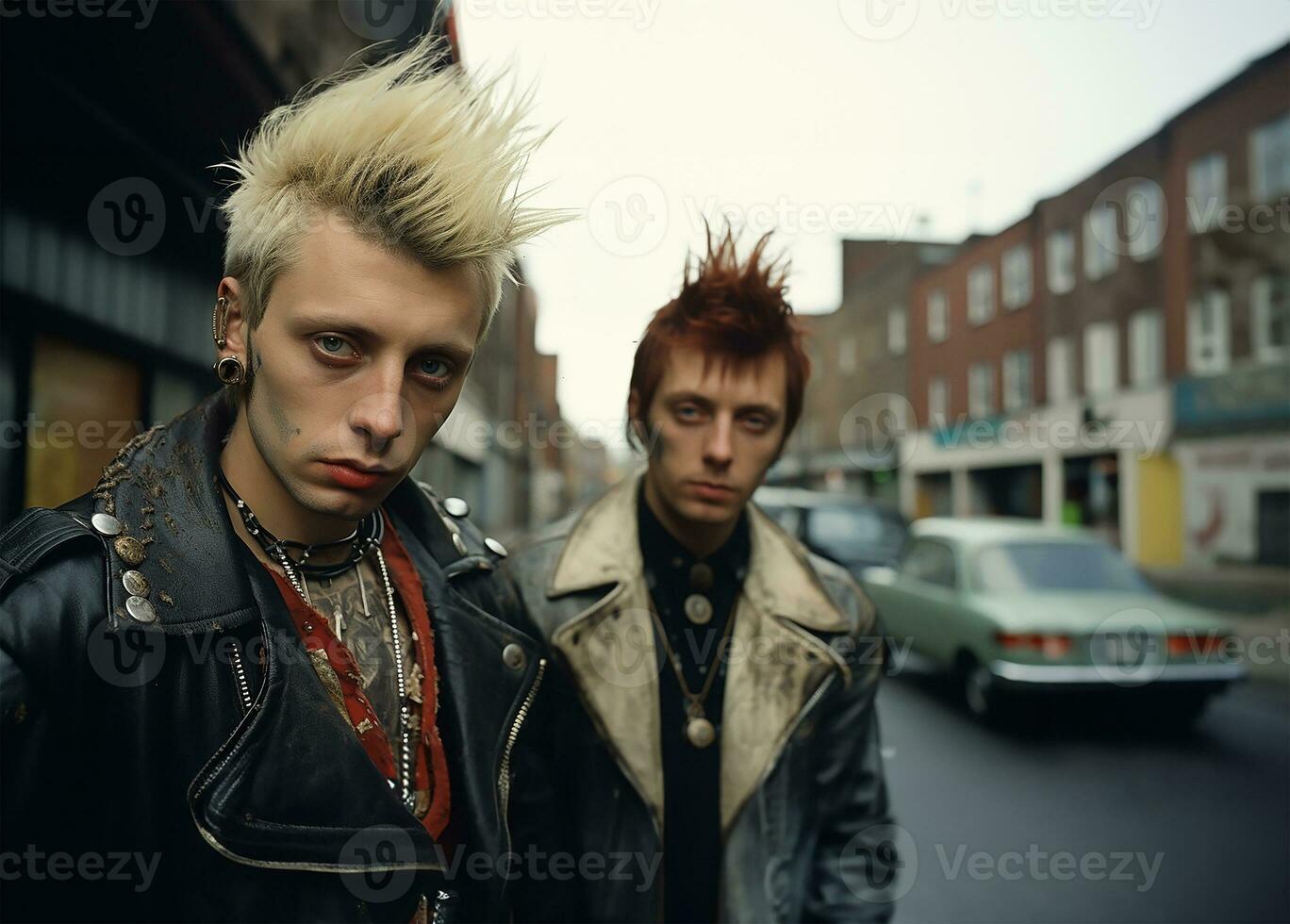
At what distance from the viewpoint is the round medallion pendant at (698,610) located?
6.40ft

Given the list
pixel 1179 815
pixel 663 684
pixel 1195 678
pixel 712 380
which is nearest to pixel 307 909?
pixel 663 684

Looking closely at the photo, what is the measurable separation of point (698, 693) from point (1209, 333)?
19601 mm

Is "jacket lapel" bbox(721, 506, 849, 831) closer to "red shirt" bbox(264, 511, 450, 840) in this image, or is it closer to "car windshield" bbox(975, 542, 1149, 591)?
"red shirt" bbox(264, 511, 450, 840)

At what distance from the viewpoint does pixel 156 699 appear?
1.01 metres

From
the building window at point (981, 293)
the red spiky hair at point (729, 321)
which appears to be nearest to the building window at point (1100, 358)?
the building window at point (981, 293)

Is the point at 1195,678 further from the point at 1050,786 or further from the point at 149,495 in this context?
the point at 149,495

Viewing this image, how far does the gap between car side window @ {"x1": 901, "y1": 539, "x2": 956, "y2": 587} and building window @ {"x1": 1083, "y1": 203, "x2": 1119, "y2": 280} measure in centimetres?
1596

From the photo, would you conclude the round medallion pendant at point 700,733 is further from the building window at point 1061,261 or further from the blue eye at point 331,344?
the building window at point 1061,261

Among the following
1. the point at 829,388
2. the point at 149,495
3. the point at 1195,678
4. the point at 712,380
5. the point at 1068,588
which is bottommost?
the point at 1195,678

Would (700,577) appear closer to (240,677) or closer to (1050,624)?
(240,677)

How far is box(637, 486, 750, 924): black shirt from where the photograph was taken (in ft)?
5.80

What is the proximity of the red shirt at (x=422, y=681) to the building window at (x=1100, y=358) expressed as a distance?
2193 cm

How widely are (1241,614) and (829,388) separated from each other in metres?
25.1

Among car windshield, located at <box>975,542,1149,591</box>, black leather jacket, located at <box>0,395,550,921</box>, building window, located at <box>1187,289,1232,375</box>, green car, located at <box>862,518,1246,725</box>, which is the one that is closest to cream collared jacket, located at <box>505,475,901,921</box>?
black leather jacket, located at <box>0,395,550,921</box>
